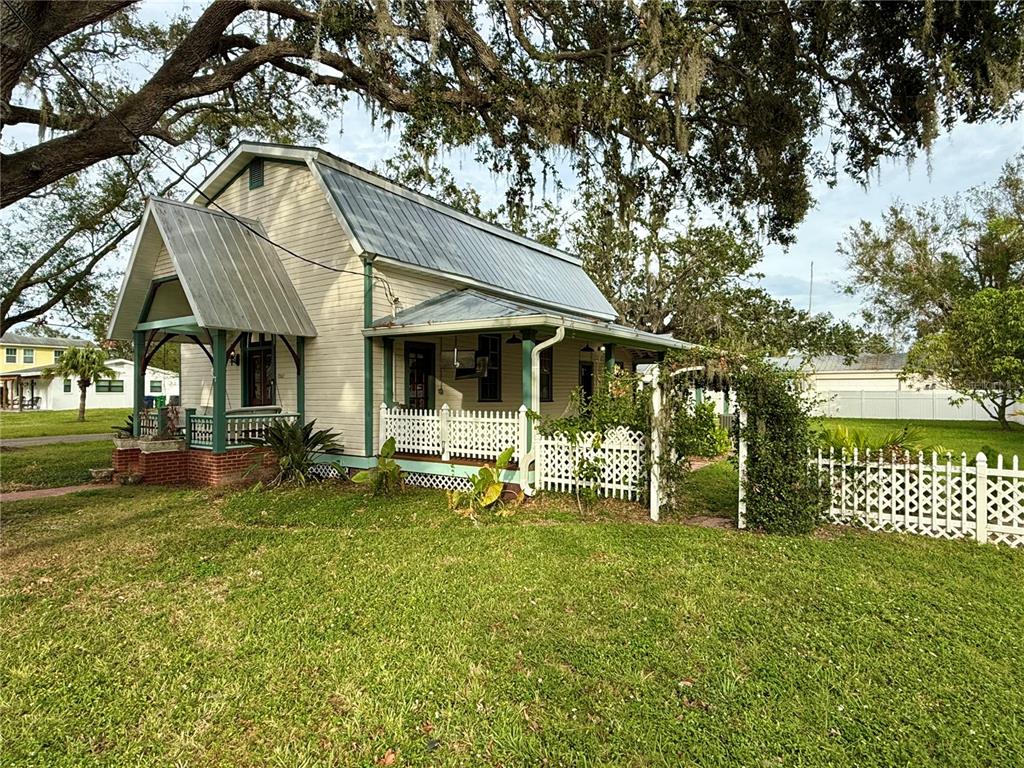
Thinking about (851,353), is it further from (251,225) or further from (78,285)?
(78,285)

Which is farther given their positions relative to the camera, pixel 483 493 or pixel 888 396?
pixel 888 396

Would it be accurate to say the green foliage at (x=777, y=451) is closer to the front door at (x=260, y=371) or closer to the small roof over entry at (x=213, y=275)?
the small roof over entry at (x=213, y=275)

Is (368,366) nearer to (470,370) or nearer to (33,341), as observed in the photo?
(470,370)

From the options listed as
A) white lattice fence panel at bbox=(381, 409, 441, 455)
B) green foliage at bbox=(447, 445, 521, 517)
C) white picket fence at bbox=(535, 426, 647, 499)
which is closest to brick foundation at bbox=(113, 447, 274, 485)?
white lattice fence panel at bbox=(381, 409, 441, 455)

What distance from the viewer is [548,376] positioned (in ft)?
50.1

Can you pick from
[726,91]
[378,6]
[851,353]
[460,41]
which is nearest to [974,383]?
[851,353]

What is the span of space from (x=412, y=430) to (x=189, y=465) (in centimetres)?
464

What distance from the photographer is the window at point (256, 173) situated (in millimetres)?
12125

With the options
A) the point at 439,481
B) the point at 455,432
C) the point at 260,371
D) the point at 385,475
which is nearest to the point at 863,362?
the point at 455,432

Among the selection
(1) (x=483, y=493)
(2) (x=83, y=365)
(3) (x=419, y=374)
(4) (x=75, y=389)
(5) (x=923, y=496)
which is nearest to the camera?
(5) (x=923, y=496)

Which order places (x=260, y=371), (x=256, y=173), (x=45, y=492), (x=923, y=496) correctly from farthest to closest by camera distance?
(x=260, y=371), (x=256, y=173), (x=45, y=492), (x=923, y=496)

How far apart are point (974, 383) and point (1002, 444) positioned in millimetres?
6285

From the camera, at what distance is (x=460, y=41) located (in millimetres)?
7711

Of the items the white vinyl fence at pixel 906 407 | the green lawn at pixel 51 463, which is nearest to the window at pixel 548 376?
the green lawn at pixel 51 463
